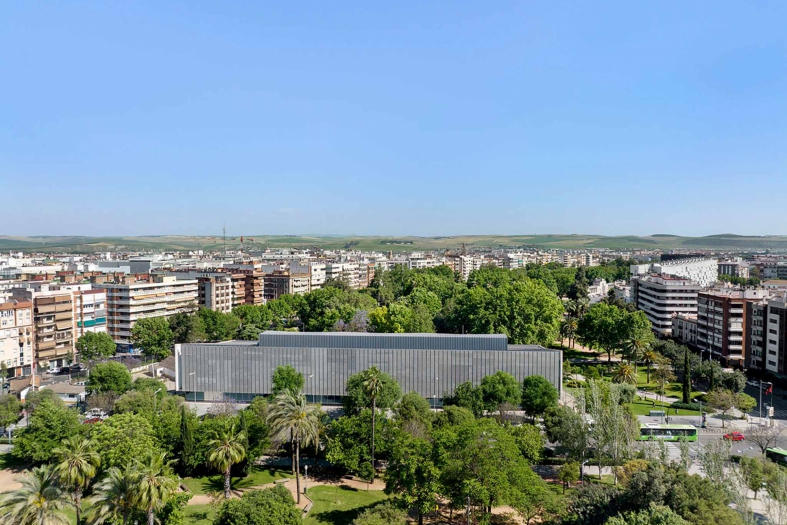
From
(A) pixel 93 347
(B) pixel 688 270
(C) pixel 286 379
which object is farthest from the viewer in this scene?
(B) pixel 688 270

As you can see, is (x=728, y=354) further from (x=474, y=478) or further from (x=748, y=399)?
(x=474, y=478)

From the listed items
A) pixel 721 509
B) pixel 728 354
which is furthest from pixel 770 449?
pixel 728 354

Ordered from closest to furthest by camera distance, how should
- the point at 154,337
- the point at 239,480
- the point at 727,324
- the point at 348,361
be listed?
the point at 239,480, the point at 348,361, the point at 727,324, the point at 154,337

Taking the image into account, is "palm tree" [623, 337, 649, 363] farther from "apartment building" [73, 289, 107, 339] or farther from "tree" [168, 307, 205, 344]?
"apartment building" [73, 289, 107, 339]

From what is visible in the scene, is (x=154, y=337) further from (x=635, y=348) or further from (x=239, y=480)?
(x=635, y=348)

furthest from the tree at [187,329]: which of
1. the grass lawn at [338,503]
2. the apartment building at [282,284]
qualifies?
the grass lawn at [338,503]

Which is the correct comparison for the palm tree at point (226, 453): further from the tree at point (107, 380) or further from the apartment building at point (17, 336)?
the apartment building at point (17, 336)

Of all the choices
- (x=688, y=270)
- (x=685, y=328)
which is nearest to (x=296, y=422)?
(x=685, y=328)
